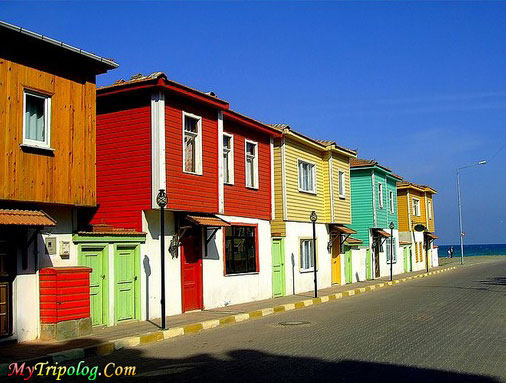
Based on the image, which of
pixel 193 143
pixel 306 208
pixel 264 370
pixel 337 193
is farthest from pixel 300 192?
pixel 264 370

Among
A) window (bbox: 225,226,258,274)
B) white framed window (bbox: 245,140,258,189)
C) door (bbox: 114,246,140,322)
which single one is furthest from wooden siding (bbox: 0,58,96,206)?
white framed window (bbox: 245,140,258,189)

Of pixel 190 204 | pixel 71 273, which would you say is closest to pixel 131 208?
pixel 190 204

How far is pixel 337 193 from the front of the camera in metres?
27.6

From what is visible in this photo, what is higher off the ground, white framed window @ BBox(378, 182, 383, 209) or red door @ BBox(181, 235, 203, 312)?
white framed window @ BBox(378, 182, 383, 209)

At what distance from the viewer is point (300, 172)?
24.7 meters

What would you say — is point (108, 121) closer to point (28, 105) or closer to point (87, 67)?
point (87, 67)

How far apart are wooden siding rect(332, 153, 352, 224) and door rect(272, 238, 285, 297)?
16.3ft

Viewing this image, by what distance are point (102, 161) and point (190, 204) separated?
270 centimetres

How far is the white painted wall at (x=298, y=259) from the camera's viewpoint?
23.3m

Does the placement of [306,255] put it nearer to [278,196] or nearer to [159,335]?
[278,196]

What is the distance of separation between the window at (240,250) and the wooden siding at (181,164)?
188cm

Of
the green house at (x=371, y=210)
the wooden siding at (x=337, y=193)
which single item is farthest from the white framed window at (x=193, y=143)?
the green house at (x=371, y=210)

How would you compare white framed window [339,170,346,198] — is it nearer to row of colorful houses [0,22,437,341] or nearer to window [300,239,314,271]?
row of colorful houses [0,22,437,341]

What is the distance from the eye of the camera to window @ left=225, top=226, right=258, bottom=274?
1923cm
